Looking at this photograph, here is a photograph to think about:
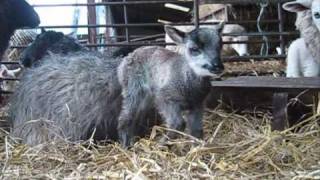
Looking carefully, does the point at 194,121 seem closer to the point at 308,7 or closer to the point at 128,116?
the point at 128,116

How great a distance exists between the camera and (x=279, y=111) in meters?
5.07

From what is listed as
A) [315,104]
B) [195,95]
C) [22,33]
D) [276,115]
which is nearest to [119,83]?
[195,95]

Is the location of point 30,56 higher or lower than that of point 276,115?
higher

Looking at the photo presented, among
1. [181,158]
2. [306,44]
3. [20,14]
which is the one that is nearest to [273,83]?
[306,44]

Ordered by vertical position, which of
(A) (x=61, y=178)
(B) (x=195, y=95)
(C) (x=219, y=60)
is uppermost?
(C) (x=219, y=60)

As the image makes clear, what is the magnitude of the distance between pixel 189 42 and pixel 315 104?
1.48m

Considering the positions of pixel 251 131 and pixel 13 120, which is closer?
pixel 251 131

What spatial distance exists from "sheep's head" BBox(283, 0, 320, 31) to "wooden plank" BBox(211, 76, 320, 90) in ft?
2.39

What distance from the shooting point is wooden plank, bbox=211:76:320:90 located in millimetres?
4988

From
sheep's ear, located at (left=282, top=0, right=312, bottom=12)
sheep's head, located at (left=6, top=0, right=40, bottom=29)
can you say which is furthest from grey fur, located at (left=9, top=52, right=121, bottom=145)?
sheep's ear, located at (left=282, top=0, right=312, bottom=12)

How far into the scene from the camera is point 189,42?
4461mm

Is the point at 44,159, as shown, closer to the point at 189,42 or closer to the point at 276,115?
the point at 189,42

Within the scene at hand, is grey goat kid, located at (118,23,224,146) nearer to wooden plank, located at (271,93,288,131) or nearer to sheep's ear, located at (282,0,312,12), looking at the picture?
wooden plank, located at (271,93,288,131)

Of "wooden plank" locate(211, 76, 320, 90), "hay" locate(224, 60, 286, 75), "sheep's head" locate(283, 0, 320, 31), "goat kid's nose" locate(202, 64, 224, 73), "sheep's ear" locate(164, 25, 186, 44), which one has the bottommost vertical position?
"hay" locate(224, 60, 286, 75)
